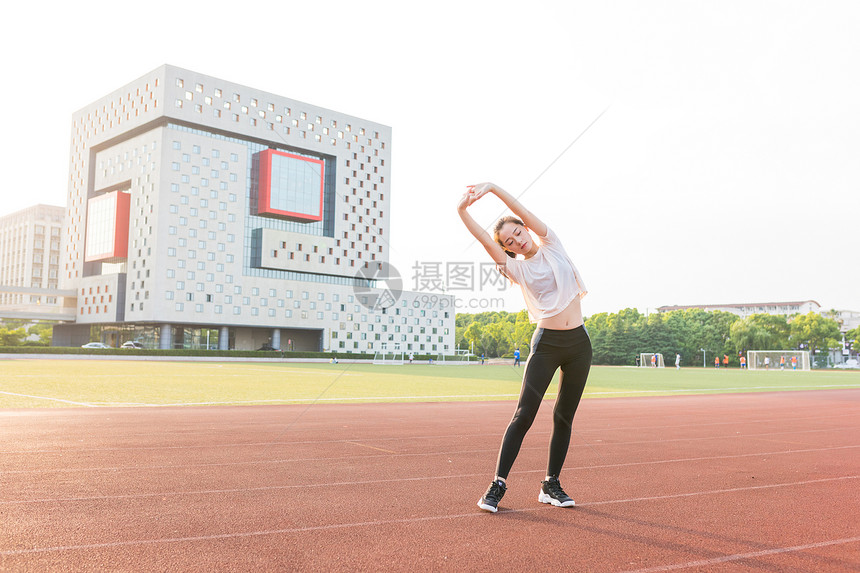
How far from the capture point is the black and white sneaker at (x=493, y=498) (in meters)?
5.13

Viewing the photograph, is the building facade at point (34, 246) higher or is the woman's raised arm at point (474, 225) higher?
the building facade at point (34, 246)

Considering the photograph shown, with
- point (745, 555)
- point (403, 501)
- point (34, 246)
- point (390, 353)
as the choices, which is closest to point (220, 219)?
point (390, 353)

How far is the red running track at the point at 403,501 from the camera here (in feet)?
13.2

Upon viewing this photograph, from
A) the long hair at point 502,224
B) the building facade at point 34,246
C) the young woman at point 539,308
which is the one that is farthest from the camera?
the building facade at point 34,246

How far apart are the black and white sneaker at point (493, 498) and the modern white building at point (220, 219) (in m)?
82.1

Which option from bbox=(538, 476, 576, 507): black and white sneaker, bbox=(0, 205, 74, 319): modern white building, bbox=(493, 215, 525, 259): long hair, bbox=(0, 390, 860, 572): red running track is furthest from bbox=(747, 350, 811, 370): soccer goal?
bbox=(0, 205, 74, 319): modern white building

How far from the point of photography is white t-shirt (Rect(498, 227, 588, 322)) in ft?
17.4

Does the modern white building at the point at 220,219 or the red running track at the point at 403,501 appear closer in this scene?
the red running track at the point at 403,501

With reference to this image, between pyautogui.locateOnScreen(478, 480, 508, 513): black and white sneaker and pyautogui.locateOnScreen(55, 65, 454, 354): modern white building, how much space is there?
8213 cm

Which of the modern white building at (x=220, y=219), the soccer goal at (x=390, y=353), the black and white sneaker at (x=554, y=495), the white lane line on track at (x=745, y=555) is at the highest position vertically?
the modern white building at (x=220, y=219)

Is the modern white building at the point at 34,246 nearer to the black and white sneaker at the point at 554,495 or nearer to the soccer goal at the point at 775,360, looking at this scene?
the soccer goal at the point at 775,360

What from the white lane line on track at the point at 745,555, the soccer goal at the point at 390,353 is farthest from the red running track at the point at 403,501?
the soccer goal at the point at 390,353

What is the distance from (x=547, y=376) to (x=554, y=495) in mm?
1037

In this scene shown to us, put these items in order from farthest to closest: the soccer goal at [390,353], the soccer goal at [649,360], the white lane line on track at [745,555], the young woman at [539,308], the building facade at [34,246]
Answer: the building facade at [34,246]
the soccer goal at [390,353]
the soccer goal at [649,360]
the young woman at [539,308]
the white lane line on track at [745,555]
